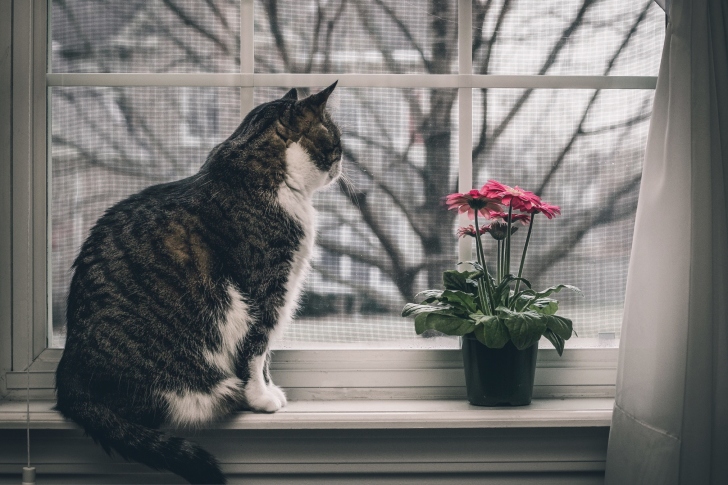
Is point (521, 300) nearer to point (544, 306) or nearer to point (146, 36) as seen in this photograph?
point (544, 306)

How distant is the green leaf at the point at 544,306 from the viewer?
1.29 metres

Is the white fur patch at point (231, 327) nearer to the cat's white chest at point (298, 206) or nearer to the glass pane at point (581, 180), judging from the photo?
the cat's white chest at point (298, 206)

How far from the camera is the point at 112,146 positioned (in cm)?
143

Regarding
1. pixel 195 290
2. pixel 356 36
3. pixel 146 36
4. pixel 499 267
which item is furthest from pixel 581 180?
pixel 146 36

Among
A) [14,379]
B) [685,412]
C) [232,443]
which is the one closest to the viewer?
[685,412]

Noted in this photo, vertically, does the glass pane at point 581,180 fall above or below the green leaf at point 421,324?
above

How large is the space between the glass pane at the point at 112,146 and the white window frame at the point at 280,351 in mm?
23

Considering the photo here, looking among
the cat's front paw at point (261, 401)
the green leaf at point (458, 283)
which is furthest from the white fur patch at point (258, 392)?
the green leaf at point (458, 283)

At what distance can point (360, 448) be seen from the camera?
50.6 inches

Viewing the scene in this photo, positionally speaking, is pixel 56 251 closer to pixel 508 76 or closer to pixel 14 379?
pixel 14 379

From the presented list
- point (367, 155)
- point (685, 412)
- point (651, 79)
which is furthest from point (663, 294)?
point (367, 155)

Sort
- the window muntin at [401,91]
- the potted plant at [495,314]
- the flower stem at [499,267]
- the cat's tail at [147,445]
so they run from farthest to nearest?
the window muntin at [401,91], the flower stem at [499,267], the potted plant at [495,314], the cat's tail at [147,445]

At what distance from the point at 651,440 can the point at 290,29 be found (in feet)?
3.72

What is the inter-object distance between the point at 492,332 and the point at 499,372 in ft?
0.38
